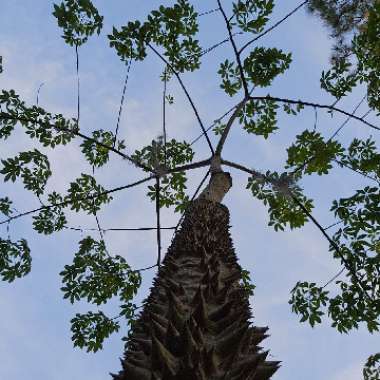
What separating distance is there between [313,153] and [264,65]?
70.6 inches

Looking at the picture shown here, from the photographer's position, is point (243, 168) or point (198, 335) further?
point (243, 168)

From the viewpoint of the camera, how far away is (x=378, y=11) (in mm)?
6465

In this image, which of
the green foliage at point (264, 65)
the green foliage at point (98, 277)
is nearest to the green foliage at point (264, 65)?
the green foliage at point (264, 65)

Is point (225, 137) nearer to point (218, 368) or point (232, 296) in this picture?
point (232, 296)

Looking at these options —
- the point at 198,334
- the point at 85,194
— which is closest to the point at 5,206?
the point at 85,194

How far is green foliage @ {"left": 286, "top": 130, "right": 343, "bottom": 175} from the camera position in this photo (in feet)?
23.8

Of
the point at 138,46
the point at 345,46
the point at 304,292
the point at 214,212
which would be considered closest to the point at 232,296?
the point at 214,212

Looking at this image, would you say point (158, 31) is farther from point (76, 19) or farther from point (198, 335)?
point (198, 335)

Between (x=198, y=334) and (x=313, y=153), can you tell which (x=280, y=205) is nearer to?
(x=313, y=153)

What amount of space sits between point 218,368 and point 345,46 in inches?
336

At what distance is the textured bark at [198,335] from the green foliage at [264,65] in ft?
18.5

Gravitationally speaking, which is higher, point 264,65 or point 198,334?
point 264,65

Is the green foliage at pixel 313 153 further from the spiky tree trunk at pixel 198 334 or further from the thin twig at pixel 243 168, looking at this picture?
the spiky tree trunk at pixel 198 334

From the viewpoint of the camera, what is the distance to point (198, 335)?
71.8 inches
